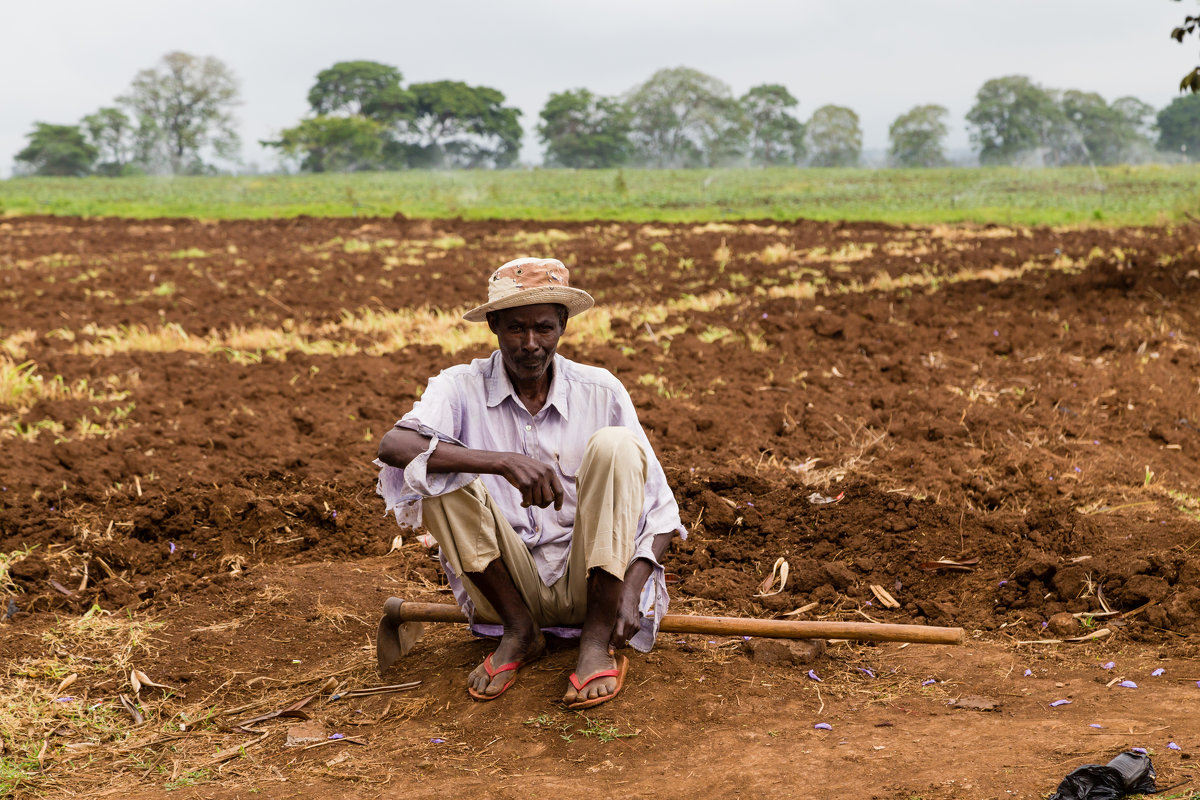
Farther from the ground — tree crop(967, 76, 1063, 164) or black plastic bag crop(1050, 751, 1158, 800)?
tree crop(967, 76, 1063, 164)

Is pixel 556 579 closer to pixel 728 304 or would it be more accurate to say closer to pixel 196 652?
pixel 196 652

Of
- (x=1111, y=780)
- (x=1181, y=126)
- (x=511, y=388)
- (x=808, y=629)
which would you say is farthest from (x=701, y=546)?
(x=1181, y=126)

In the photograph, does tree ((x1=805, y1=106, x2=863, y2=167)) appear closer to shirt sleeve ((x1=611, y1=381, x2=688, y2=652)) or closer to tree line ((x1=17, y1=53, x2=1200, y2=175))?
tree line ((x1=17, y1=53, x2=1200, y2=175))

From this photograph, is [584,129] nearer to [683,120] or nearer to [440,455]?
[683,120]

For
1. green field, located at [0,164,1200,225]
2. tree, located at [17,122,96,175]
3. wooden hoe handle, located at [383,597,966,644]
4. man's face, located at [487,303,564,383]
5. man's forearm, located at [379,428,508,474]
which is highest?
tree, located at [17,122,96,175]

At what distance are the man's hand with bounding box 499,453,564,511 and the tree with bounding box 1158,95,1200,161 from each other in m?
75.1

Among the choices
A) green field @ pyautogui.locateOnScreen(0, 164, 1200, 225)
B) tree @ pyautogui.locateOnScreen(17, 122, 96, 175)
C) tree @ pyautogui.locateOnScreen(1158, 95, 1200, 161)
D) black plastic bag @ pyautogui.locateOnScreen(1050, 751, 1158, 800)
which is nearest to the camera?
Answer: black plastic bag @ pyautogui.locateOnScreen(1050, 751, 1158, 800)

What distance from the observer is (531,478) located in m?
2.81

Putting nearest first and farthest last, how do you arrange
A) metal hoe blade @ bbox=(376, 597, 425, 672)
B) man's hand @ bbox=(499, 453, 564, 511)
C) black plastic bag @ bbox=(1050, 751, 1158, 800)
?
1. black plastic bag @ bbox=(1050, 751, 1158, 800)
2. man's hand @ bbox=(499, 453, 564, 511)
3. metal hoe blade @ bbox=(376, 597, 425, 672)

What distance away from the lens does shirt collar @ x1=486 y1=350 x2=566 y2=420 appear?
123 inches

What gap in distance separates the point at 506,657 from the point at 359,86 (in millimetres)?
68108

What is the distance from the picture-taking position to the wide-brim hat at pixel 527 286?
299 centimetres

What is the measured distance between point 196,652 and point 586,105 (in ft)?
214

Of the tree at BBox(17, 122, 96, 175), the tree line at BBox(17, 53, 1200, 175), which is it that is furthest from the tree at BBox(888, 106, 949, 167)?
the tree at BBox(17, 122, 96, 175)
